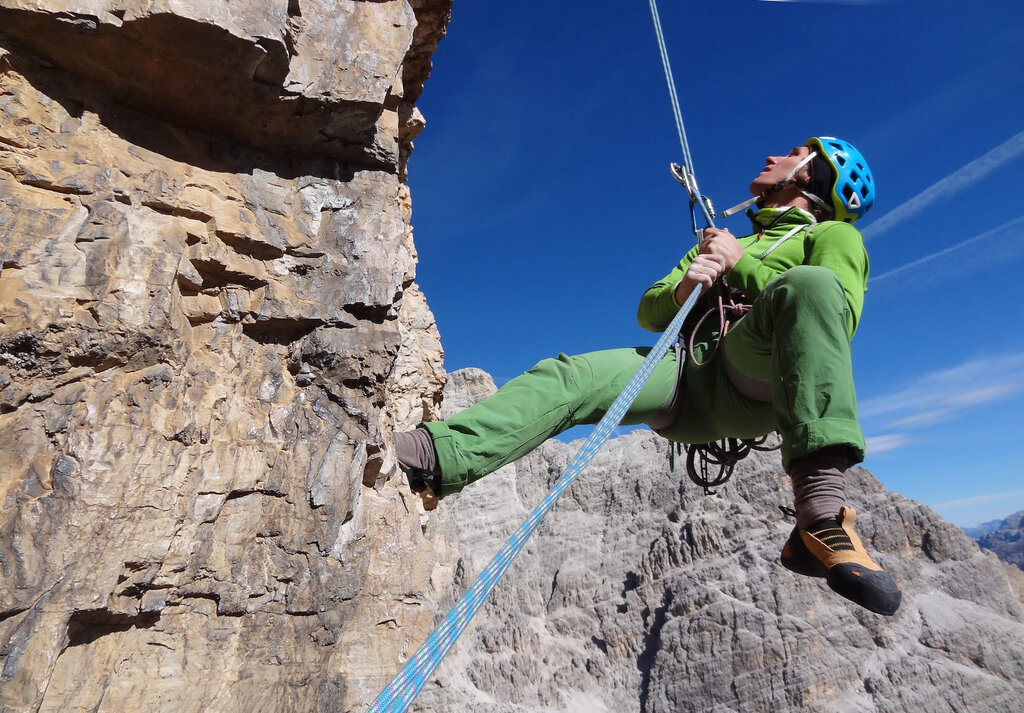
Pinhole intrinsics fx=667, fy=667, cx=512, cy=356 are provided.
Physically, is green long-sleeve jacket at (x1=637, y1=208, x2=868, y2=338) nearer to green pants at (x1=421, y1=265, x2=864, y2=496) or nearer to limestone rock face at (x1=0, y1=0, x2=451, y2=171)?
green pants at (x1=421, y1=265, x2=864, y2=496)

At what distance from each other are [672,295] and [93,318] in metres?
2.39

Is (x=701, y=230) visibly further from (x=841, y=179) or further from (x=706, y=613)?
(x=706, y=613)

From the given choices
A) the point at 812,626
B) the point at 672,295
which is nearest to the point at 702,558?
the point at 812,626

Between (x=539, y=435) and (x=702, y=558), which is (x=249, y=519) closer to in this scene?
(x=539, y=435)

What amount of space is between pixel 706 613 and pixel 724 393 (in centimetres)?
3294

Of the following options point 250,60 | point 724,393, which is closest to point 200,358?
point 250,60

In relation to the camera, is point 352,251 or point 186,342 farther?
point 352,251

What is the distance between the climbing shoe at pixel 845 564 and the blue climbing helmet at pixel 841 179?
2022 millimetres

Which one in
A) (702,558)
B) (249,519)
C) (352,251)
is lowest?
(249,519)

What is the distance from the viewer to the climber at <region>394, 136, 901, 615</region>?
2090 mm

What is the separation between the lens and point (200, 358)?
292 cm

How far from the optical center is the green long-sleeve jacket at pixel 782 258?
259 cm

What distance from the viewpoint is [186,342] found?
9.40ft

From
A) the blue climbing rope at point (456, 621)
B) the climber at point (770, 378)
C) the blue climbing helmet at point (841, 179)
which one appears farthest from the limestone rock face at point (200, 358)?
the blue climbing helmet at point (841, 179)
